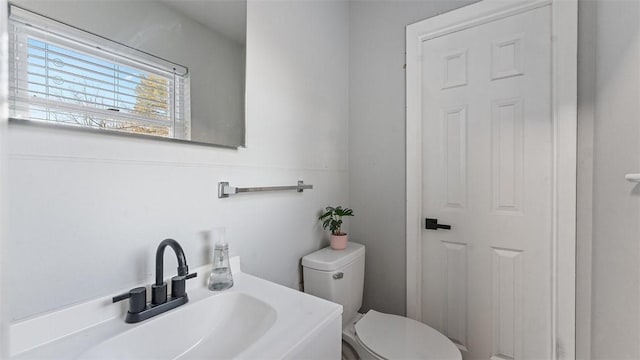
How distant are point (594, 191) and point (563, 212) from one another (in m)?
0.13

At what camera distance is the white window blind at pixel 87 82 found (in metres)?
0.58

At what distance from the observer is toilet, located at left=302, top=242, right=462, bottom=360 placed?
1099mm

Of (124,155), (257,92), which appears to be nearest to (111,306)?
(124,155)

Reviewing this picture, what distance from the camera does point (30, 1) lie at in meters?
0.60

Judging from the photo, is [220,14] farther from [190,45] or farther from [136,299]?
[136,299]

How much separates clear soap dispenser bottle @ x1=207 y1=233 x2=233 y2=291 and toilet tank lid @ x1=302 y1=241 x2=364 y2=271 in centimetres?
47

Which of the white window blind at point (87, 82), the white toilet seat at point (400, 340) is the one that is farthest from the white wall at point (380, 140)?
the white window blind at point (87, 82)

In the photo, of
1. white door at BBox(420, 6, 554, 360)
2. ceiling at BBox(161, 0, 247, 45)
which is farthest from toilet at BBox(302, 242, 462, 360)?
ceiling at BBox(161, 0, 247, 45)

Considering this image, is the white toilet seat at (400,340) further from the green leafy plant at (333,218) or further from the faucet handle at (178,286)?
the faucet handle at (178,286)

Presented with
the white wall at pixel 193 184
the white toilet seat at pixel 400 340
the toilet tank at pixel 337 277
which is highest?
the white wall at pixel 193 184

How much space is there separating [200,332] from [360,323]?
76 cm

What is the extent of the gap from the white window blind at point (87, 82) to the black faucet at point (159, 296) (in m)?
0.36

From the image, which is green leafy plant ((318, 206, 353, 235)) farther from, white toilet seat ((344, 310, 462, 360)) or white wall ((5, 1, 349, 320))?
white toilet seat ((344, 310, 462, 360))

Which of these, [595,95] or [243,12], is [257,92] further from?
[595,95]
